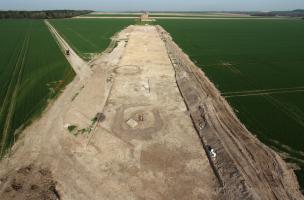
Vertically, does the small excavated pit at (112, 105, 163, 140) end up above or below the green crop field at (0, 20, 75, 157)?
above

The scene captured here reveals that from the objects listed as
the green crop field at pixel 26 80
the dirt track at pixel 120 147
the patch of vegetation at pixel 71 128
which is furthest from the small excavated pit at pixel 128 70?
the patch of vegetation at pixel 71 128

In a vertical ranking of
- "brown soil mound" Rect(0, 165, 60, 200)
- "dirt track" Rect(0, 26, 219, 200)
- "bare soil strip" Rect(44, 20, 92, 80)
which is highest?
"dirt track" Rect(0, 26, 219, 200)

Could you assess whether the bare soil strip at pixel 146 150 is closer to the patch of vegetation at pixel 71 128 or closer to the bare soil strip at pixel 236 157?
the bare soil strip at pixel 236 157

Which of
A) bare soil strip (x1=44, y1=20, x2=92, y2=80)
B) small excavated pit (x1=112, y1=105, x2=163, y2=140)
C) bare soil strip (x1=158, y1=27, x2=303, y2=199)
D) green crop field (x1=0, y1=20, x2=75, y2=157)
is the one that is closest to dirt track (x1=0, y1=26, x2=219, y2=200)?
small excavated pit (x1=112, y1=105, x2=163, y2=140)

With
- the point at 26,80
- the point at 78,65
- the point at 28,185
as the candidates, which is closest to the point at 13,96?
the point at 26,80

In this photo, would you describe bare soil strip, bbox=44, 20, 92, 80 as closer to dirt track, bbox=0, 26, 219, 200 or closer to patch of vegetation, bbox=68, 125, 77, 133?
dirt track, bbox=0, 26, 219, 200

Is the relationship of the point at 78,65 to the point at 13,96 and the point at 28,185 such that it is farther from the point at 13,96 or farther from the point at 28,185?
the point at 28,185
